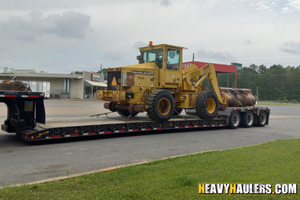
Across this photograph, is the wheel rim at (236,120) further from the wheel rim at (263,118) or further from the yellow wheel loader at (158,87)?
the wheel rim at (263,118)

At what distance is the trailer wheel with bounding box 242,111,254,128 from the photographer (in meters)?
16.6

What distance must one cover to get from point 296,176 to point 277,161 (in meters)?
1.30

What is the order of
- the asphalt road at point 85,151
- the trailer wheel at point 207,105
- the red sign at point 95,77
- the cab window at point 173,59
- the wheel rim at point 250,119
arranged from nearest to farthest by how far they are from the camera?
the asphalt road at point 85,151, the cab window at point 173,59, the trailer wheel at point 207,105, the wheel rim at point 250,119, the red sign at point 95,77

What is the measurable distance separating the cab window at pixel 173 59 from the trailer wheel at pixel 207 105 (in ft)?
6.32

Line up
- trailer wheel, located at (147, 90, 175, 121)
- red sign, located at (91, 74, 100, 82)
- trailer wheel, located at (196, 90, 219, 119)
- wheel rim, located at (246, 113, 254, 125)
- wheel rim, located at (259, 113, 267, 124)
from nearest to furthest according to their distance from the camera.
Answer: trailer wheel, located at (147, 90, 175, 121), trailer wheel, located at (196, 90, 219, 119), wheel rim, located at (246, 113, 254, 125), wheel rim, located at (259, 113, 267, 124), red sign, located at (91, 74, 100, 82)

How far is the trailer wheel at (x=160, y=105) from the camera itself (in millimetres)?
12078

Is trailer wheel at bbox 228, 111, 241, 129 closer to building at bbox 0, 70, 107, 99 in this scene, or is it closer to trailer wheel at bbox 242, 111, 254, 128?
trailer wheel at bbox 242, 111, 254, 128

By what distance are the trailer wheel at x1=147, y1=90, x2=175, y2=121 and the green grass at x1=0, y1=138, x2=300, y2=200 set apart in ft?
15.3

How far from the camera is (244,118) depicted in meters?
16.6

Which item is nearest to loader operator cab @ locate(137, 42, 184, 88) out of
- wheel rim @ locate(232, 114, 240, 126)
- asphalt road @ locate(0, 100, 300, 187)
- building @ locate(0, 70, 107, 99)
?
asphalt road @ locate(0, 100, 300, 187)

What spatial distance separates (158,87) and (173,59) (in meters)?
1.53

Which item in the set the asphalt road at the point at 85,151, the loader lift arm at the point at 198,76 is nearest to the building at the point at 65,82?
the loader lift arm at the point at 198,76

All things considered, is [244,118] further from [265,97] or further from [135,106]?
[265,97]

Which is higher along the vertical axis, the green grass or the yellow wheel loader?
the yellow wheel loader
